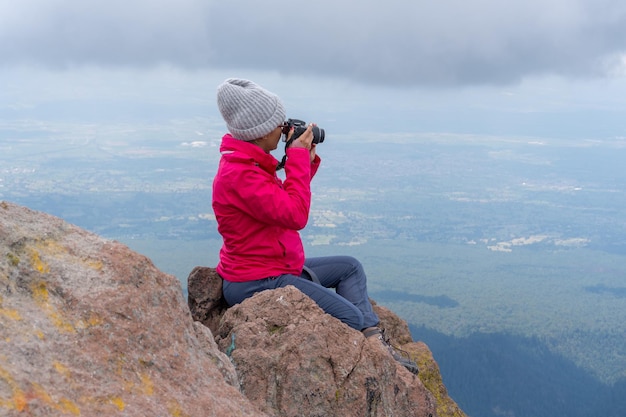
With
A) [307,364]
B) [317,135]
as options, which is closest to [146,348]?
[307,364]

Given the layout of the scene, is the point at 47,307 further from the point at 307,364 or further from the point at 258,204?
the point at 258,204

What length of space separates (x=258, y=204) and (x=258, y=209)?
0.07m

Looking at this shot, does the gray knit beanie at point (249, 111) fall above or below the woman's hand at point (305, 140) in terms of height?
above

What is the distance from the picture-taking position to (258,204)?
7453 mm

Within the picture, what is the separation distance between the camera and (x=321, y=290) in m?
7.82

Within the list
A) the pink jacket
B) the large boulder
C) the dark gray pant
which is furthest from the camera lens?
the large boulder

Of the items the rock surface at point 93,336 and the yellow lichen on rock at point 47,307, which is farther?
the yellow lichen on rock at point 47,307

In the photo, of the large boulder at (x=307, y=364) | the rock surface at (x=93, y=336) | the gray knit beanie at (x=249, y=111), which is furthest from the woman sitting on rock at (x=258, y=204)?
the rock surface at (x=93, y=336)

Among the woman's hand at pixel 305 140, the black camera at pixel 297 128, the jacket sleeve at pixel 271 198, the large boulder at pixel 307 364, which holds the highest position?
the black camera at pixel 297 128

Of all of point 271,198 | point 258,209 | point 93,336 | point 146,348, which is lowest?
point 146,348

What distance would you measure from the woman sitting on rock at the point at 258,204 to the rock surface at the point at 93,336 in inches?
90.4

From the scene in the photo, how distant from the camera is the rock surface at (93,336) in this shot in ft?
12.7

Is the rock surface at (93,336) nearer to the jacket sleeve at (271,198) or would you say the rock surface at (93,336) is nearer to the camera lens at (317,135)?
the jacket sleeve at (271,198)

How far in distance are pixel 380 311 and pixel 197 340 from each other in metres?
5.43
